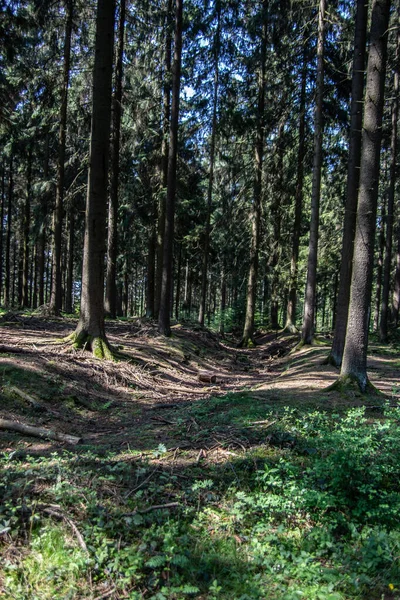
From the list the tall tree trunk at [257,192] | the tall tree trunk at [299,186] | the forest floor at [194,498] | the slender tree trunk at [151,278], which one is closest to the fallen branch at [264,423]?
the forest floor at [194,498]

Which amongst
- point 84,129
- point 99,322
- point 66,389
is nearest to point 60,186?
point 84,129

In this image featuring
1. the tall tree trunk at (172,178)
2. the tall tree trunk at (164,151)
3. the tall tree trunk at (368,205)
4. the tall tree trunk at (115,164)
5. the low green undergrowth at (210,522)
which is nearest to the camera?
the low green undergrowth at (210,522)

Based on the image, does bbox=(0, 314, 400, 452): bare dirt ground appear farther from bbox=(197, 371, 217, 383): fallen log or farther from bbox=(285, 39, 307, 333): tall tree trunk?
bbox=(285, 39, 307, 333): tall tree trunk

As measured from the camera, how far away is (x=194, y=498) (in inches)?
151

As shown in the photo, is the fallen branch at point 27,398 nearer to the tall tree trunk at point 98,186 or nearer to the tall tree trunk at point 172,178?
the tall tree trunk at point 98,186

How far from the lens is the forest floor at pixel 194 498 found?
2.88m

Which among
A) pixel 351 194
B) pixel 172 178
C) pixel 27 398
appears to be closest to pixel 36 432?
pixel 27 398

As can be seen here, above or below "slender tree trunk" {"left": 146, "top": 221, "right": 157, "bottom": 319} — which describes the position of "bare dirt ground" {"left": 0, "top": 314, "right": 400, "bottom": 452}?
below

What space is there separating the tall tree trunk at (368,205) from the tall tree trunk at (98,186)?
5484 mm

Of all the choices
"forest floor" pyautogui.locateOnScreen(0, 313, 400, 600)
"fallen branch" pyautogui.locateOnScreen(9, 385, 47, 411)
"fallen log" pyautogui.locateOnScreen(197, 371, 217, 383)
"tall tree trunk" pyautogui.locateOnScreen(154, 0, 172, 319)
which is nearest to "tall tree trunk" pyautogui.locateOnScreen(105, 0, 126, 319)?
"tall tree trunk" pyautogui.locateOnScreen(154, 0, 172, 319)

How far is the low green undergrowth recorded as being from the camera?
9.31 feet

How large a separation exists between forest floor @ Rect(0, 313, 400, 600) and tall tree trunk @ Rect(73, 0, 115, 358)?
213 cm

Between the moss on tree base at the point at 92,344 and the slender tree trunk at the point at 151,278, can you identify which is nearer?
the moss on tree base at the point at 92,344

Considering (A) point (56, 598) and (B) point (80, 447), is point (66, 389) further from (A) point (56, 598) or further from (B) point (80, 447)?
(A) point (56, 598)
